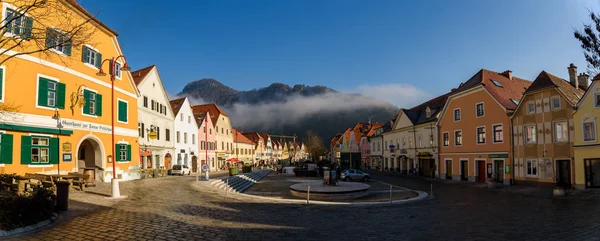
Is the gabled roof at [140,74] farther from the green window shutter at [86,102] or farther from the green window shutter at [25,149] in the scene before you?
the green window shutter at [25,149]

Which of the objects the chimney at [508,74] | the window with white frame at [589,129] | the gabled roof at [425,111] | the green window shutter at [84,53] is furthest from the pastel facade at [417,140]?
the green window shutter at [84,53]

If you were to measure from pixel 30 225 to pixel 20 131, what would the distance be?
10.6 metres

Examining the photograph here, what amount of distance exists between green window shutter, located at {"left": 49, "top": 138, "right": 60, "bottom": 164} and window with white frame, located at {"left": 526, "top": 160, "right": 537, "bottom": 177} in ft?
109

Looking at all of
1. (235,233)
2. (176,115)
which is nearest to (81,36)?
(235,233)

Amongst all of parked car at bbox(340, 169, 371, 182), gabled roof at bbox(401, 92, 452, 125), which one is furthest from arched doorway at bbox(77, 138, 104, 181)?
gabled roof at bbox(401, 92, 452, 125)

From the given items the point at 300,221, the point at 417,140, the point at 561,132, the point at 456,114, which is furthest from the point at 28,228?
the point at 417,140

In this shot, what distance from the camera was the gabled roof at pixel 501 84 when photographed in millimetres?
33188

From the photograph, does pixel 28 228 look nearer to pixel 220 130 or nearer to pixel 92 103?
pixel 92 103

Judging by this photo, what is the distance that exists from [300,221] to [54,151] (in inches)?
612

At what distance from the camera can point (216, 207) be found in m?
15.1

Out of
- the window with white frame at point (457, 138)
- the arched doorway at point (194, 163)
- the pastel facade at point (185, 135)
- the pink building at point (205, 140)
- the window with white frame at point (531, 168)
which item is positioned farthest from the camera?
the pink building at point (205, 140)

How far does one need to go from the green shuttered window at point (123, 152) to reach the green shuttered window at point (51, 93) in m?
6.16

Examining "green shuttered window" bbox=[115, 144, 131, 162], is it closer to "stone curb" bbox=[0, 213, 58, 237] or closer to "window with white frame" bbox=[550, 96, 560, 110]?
"stone curb" bbox=[0, 213, 58, 237]

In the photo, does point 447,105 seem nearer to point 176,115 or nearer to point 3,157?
point 176,115
